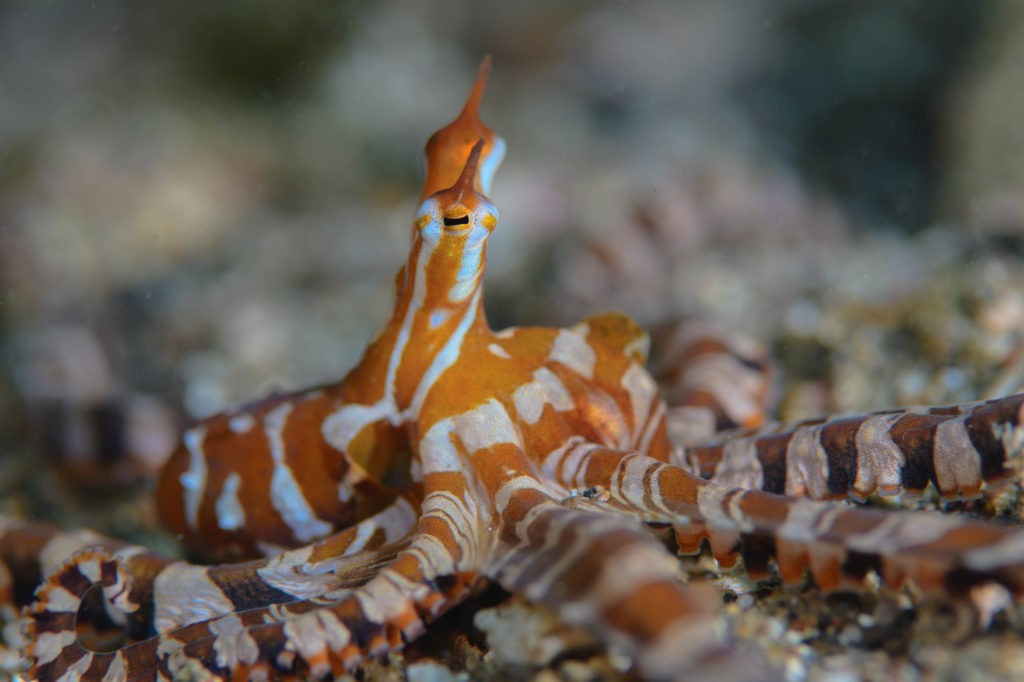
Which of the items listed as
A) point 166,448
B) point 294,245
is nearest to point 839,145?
point 294,245

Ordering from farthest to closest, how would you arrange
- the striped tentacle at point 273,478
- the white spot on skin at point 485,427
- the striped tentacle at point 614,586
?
the striped tentacle at point 273,478, the white spot on skin at point 485,427, the striped tentacle at point 614,586

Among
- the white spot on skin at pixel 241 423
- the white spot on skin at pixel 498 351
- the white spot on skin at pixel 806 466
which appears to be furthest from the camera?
the white spot on skin at pixel 241 423

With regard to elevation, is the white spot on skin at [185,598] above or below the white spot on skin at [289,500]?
below

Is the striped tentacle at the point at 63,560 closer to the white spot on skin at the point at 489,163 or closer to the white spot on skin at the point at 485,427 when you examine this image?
the white spot on skin at the point at 485,427

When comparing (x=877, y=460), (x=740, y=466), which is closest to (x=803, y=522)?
(x=877, y=460)

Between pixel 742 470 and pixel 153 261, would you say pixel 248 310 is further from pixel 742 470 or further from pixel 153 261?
pixel 742 470

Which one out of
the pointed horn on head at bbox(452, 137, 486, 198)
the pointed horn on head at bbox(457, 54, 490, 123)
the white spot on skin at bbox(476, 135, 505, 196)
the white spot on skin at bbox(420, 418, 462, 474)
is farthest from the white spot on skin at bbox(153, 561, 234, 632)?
the pointed horn on head at bbox(457, 54, 490, 123)

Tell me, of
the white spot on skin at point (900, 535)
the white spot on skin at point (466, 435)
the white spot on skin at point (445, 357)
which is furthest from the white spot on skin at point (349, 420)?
the white spot on skin at point (900, 535)

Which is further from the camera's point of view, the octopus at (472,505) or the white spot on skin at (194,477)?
the white spot on skin at (194,477)
